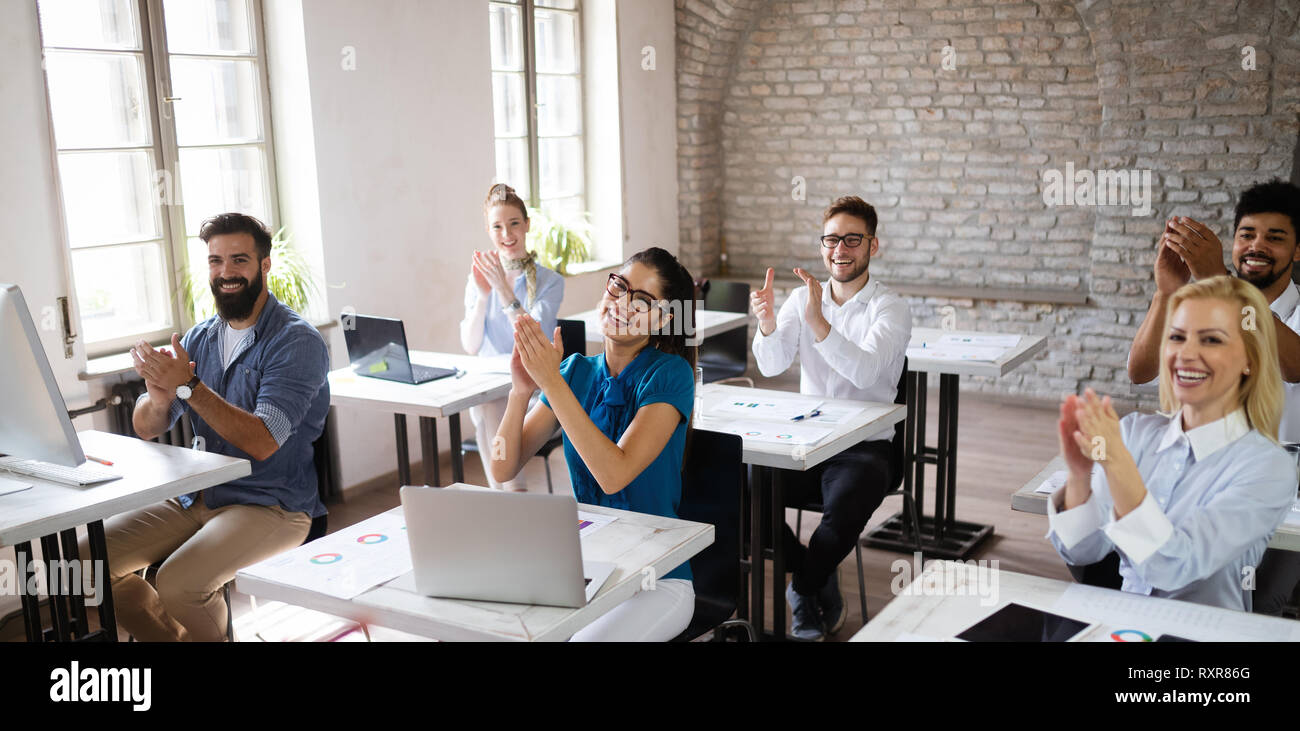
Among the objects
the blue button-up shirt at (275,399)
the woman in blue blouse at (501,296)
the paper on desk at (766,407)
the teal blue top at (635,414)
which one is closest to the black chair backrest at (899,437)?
the paper on desk at (766,407)

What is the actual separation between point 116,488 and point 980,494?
3793mm

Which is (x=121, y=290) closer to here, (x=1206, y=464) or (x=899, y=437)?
(x=899, y=437)

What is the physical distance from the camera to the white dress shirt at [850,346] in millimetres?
3691

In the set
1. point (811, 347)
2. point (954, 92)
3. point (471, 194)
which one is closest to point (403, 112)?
point (471, 194)

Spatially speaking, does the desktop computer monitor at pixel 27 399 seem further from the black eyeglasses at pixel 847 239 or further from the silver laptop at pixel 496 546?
the black eyeglasses at pixel 847 239

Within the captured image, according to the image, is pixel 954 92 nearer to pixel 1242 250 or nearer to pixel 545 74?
pixel 545 74

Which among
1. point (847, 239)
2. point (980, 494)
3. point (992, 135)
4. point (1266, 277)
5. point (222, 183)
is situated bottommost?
point (980, 494)

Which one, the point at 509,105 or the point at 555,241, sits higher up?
the point at 509,105

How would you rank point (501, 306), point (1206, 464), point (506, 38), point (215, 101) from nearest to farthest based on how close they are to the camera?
point (1206, 464) → point (501, 306) → point (215, 101) → point (506, 38)

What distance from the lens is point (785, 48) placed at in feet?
24.6

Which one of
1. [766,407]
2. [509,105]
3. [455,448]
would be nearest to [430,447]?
[455,448]

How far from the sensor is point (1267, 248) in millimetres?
3387

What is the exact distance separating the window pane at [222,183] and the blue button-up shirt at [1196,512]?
12.7 ft

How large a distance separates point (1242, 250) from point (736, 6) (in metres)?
4.52
